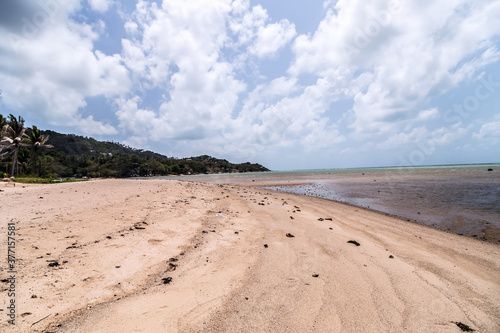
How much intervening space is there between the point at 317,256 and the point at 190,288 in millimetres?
3219

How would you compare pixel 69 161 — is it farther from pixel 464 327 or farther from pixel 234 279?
pixel 464 327

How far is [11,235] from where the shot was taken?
5355 millimetres

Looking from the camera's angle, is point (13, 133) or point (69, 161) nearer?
point (13, 133)

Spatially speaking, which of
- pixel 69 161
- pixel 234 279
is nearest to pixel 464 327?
pixel 234 279

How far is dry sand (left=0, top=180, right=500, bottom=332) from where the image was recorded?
9.61ft

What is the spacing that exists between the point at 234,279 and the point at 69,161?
10738 centimetres

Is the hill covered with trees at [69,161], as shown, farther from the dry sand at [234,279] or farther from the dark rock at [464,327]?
the dark rock at [464,327]

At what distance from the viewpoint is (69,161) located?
84.4m

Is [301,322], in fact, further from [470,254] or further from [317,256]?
[470,254]

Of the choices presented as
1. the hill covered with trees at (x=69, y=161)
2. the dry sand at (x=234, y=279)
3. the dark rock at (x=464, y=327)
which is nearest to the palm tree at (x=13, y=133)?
the hill covered with trees at (x=69, y=161)

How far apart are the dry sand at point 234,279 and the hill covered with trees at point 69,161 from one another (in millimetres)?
41819

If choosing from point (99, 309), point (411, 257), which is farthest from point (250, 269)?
point (411, 257)

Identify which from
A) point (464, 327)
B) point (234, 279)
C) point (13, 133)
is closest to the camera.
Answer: point (464, 327)

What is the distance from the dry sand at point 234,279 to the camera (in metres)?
2.93
